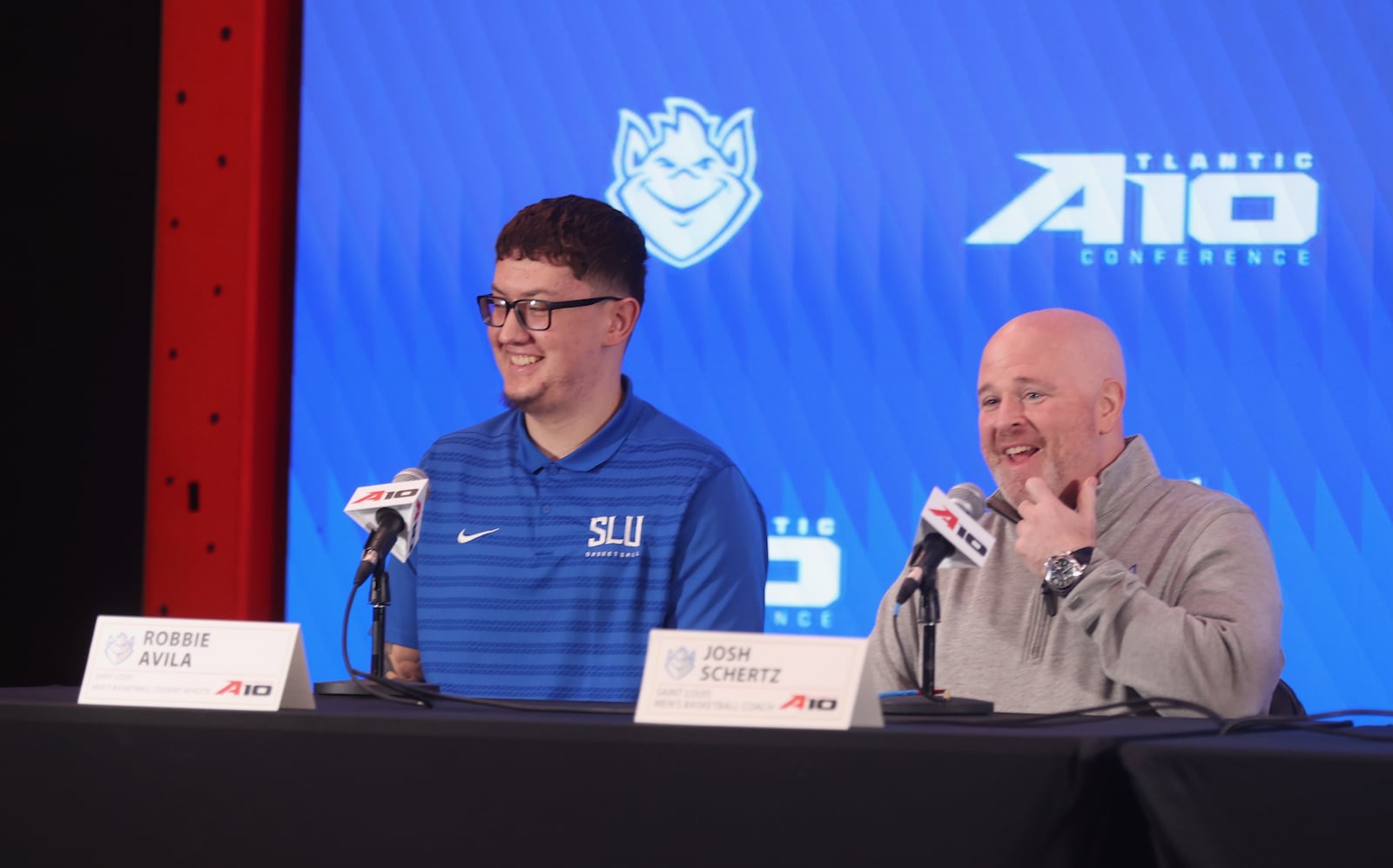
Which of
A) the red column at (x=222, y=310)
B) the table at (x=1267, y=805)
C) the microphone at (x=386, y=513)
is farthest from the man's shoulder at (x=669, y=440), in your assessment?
the red column at (x=222, y=310)

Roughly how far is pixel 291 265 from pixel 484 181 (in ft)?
1.68

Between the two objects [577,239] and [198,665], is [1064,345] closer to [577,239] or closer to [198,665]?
[577,239]

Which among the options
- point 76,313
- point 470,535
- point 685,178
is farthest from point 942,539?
point 76,313

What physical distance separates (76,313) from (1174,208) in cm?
247

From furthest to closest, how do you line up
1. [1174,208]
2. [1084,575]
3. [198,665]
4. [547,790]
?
[1174,208]
[1084,575]
[198,665]
[547,790]

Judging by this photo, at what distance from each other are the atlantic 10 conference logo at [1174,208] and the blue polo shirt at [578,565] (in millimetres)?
1132

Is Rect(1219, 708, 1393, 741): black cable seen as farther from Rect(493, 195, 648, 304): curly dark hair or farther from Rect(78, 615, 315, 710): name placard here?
Rect(493, 195, 648, 304): curly dark hair

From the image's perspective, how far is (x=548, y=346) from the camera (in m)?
2.18

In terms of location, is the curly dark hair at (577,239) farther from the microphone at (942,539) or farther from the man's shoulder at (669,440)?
the microphone at (942,539)

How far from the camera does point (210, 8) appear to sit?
3172 millimetres

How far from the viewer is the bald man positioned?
1.78 metres

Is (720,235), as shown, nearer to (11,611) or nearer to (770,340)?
(770,340)

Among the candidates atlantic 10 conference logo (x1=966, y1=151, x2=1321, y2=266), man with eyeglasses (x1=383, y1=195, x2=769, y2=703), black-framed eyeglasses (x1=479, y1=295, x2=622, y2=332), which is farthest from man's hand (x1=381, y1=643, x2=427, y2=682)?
Result: atlantic 10 conference logo (x1=966, y1=151, x2=1321, y2=266)

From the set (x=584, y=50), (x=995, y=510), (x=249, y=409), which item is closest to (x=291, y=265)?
(x=249, y=409)
